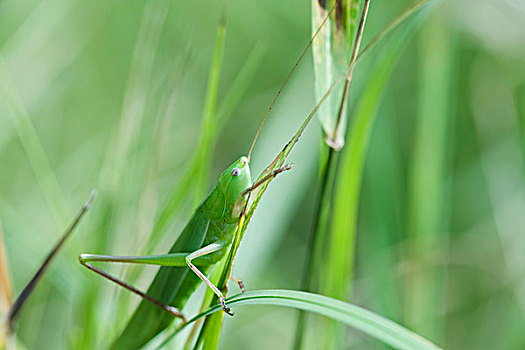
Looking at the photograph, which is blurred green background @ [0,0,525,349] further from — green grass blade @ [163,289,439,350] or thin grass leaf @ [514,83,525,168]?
green grass blade @ [163,289,439,350]

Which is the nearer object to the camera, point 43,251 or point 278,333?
point 43,251

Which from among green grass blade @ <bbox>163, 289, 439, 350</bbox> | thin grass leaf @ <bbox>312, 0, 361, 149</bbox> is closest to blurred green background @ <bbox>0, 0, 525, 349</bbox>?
thin grass leaf @ <bbox>312, 0, 361, 149</bbox>

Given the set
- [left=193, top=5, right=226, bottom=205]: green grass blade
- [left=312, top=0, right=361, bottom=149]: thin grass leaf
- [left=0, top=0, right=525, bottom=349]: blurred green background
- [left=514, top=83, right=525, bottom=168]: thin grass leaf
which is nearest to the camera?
[left=312, top=0, right=361, bottom=149]: thin grass leaf

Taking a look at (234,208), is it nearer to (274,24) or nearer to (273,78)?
(273,78)

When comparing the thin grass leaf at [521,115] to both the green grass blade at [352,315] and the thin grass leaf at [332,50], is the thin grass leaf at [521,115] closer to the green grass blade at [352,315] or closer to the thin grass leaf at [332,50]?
the thin grass leaf at [332,50]

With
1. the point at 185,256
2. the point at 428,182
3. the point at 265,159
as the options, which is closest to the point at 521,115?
the point at 428,182

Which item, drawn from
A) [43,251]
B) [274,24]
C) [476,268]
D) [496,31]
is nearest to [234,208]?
[43,251]
